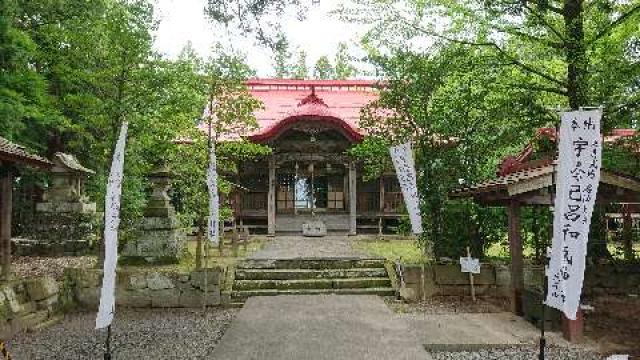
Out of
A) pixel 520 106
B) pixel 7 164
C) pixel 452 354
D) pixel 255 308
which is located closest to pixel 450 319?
pixel 452 354

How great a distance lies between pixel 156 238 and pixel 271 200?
6.40 metres

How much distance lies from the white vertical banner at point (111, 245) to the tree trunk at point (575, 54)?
23.3 feet

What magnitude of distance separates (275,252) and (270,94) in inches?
441

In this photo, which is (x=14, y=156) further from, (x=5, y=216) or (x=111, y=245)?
(x=111, y=245)

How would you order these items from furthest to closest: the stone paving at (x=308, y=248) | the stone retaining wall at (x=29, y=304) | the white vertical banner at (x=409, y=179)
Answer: the stone paving at (x=308, y=248)
the white vertical banner at (x=409, y=179)
the stone retaining wall at (x=29, y=304)

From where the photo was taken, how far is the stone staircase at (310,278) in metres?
9.88

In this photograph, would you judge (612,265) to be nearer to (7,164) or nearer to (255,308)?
(255,308)

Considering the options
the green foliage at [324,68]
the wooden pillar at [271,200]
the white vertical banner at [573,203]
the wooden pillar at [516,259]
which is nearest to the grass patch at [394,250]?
the wooden pillar at [516,259]

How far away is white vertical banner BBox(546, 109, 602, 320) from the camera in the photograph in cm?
514

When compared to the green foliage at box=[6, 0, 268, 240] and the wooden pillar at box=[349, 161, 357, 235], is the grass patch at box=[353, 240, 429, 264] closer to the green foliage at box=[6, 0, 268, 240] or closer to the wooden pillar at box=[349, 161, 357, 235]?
the wooden pillar at box=[349, 161, 357, 235]

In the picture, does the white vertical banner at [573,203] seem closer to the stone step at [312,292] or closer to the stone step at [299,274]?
the stone step at [312,292]

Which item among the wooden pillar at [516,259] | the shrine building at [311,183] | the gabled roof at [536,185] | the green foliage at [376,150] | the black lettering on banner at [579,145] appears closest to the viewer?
the black lettering on banner at [579,145]

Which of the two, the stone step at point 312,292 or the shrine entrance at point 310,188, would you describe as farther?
the shrine entrance at point 310,188

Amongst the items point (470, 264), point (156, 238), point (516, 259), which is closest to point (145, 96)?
point (156, 238)
